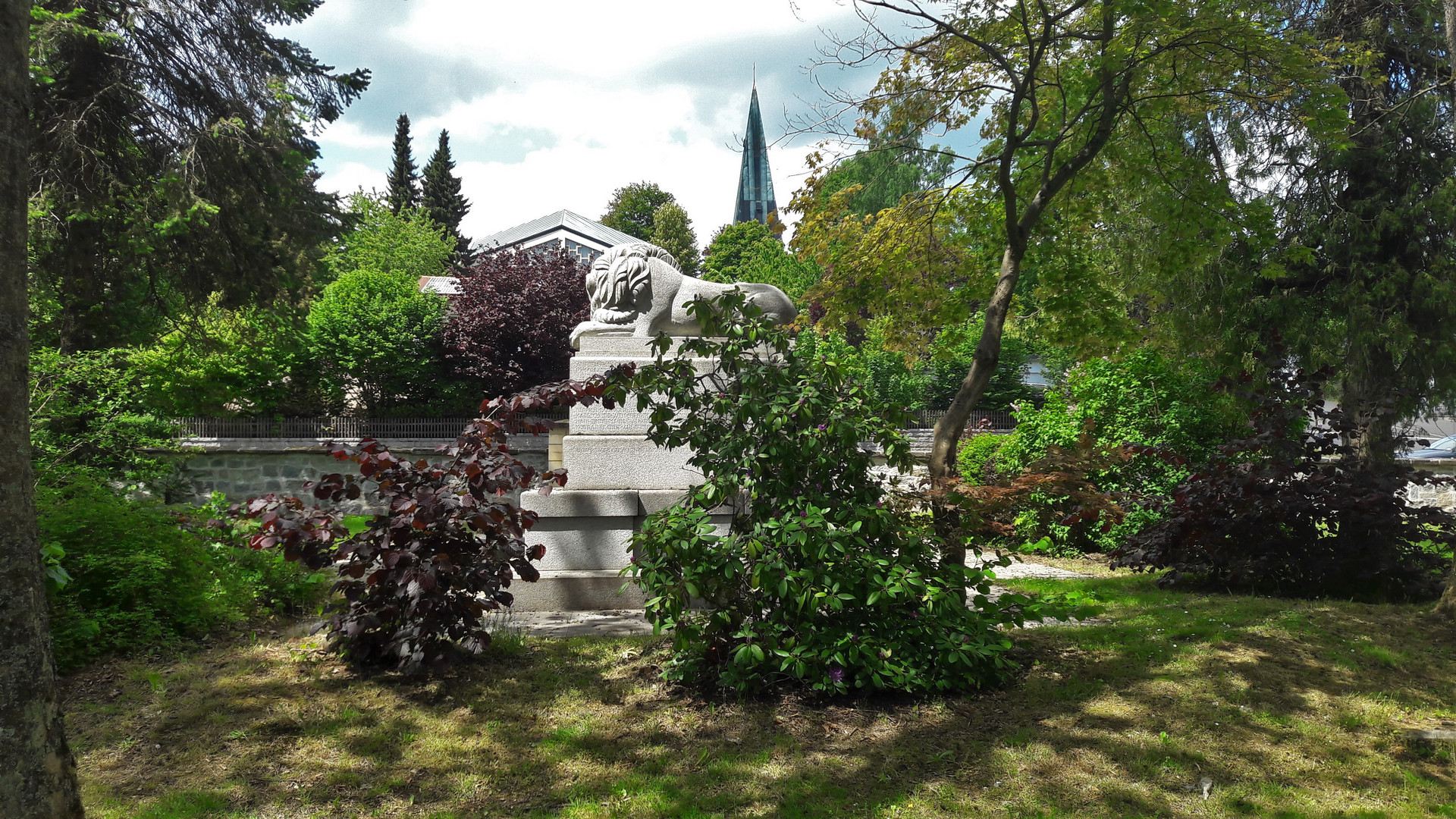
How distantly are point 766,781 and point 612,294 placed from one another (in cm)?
478

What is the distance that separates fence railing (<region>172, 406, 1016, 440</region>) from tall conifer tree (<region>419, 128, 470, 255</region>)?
32464 millimetres

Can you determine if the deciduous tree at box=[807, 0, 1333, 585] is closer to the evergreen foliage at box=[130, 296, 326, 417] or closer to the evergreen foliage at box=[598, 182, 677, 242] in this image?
the evergreen foliage at box=[130, 296, 326, 417]

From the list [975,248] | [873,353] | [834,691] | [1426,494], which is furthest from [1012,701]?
[873,353]

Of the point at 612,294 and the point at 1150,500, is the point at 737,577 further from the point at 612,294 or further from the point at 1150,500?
the point at 1150,500

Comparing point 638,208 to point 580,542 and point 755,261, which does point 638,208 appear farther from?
point 580,542

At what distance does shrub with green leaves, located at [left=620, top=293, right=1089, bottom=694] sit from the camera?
3793 mm

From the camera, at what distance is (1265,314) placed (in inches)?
541

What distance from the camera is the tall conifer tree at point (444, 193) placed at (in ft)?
169

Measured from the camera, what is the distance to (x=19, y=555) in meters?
2.26

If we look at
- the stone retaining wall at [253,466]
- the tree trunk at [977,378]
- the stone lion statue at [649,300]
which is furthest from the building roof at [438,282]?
the tree trunk at [977,378]

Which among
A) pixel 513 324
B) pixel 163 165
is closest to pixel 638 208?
pixel 513 324

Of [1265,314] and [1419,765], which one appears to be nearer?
[1419,765]

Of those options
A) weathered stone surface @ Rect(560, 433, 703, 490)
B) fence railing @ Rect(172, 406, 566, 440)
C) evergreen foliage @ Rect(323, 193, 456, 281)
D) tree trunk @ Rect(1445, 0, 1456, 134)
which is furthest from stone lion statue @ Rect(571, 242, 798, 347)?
evergreen foliage @ Rect(323, 193, 456, 281)

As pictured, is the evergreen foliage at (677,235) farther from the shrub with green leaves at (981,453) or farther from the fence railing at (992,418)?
the shrub with green leaves at (981,453)
